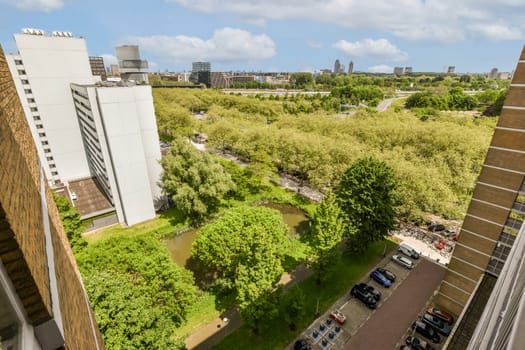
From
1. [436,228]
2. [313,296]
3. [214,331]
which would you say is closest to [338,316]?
[313,296]

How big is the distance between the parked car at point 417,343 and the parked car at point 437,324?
1787 millimetres

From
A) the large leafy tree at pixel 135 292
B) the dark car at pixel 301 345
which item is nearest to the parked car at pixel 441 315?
the dark car at pixel 301 345

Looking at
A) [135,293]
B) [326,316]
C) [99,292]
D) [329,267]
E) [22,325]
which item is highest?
[22,325]

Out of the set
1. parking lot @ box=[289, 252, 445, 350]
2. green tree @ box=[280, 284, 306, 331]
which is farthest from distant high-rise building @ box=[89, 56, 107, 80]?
parking lot @ box=[289, 252, 445, 350]

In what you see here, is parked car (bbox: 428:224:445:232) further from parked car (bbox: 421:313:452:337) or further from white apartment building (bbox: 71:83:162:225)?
white apartment building (bbox: 71:83:162:225)

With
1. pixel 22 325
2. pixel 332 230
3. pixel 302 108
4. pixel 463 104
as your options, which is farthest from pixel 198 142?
pixel 463 104

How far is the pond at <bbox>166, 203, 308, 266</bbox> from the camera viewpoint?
2666 cm

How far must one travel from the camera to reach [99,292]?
11.6 meters

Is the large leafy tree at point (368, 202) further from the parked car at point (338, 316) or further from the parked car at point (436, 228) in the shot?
the parked car at point (436, 228)

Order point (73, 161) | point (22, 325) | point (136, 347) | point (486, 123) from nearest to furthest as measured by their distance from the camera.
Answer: point (22, 325) → point (136, 347) → point (73, 161) → point (486, 123)

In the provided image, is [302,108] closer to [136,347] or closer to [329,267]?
[329,267]

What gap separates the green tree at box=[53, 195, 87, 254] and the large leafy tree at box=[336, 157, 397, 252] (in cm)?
2260

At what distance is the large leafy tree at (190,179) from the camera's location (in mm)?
28797

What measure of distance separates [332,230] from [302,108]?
6768cm
